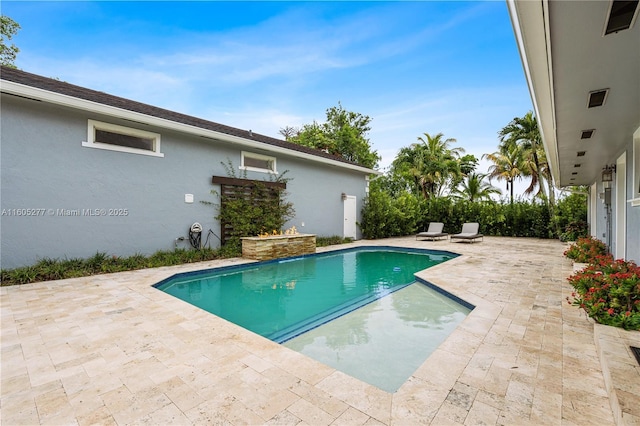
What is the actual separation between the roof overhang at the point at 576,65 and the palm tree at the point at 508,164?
2129cm

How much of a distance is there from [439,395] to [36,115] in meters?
8.73

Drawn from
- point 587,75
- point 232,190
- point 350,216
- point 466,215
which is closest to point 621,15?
point 587,75

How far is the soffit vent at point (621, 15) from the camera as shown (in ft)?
5.52

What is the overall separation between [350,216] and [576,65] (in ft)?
39.9

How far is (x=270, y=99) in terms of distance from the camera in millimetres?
16812

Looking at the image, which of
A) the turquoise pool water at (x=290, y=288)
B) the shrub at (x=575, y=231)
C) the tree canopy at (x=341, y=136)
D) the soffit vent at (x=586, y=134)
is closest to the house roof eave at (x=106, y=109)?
the turquoise pool water at (x=290, y=288)

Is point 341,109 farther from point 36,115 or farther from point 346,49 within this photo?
point 36,115

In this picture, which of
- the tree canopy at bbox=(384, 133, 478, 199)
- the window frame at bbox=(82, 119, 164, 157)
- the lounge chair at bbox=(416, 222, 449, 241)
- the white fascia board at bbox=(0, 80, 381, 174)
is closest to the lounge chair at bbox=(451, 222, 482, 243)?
the lounge chair at bbox=(416, 222, 449, 241)

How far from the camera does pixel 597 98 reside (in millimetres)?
3037

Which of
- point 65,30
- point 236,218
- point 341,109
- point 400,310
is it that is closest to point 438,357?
point 400,310

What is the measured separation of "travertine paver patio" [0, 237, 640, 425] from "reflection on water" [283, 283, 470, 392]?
386 millimetres

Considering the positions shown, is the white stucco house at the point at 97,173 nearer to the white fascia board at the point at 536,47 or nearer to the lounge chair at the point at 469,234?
the white fascia board at the point at 536,47

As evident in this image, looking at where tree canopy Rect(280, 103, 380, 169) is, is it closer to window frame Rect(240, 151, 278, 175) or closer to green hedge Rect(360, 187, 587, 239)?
green hedge Rect(360, 187, 587, 239)

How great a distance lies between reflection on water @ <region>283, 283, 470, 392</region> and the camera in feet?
9.76
